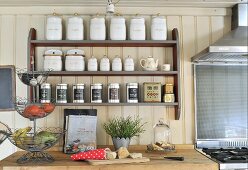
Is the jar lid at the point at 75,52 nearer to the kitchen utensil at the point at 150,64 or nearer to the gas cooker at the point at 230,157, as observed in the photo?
the kitchen utensil at the point at 150,64

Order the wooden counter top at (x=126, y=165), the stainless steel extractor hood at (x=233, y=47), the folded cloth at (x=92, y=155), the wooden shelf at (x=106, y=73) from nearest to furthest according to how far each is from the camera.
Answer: the wooden counter top at (x=126, y=165) < the folded cloth at (x=92, y=155) < the stainless steel extractor hood at (x=233, y=47) < the wooden shelf at (x=106, y=73)

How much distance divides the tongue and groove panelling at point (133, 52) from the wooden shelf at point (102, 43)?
0.06 meters

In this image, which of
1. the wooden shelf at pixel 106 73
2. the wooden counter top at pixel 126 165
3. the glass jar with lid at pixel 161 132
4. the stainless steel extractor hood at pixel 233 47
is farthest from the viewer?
the glass jar with lid at pixel 161 132

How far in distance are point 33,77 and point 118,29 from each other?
0.76m

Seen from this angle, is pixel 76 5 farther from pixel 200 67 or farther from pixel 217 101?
pixel 217 101

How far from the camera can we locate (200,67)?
2869 millimetres

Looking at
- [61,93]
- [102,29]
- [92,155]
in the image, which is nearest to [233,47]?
[102,29]

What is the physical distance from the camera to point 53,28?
105 inches

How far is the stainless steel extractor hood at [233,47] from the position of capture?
234 centimetres

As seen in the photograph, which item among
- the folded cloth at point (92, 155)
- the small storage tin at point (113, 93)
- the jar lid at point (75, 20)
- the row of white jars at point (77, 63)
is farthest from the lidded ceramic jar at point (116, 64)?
the folded cloth at point (92, 155)

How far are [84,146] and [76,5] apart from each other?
1168mm

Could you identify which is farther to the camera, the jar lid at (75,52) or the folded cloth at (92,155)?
the jar lid at (75,52)

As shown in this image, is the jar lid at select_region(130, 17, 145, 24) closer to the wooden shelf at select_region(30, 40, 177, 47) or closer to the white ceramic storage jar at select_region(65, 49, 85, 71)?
the wooden shelf at select_region(30, 40, 177, 47)

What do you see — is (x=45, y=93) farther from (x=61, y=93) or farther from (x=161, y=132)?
(x=161, y=132)
